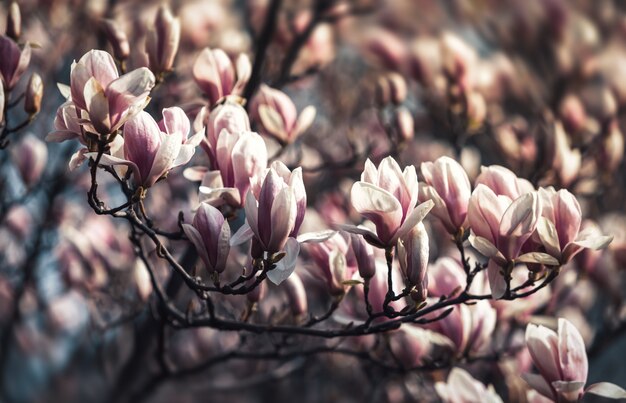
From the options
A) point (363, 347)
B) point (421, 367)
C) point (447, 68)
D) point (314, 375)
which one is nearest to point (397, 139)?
point (447, 68)

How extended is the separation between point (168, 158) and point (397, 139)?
921 mm

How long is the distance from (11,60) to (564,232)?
997 mm

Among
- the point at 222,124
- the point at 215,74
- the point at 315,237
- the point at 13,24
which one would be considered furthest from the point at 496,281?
the point at 13,24

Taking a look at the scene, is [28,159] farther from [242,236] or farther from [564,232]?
[564,232]

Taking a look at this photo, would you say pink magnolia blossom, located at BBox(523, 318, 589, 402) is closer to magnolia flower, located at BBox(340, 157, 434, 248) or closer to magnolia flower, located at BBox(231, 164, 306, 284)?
magnolia flower, located at BBox(340, 157, 434, 248)

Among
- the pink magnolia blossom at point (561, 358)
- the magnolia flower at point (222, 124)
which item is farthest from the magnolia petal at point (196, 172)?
the pink magnolia blossom at point (561, 358)

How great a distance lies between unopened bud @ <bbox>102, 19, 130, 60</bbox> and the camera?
1471 mm

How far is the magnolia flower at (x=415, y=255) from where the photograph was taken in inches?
43.7

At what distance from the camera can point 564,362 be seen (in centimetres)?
119

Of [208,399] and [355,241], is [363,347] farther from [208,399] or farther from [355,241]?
[208,399]

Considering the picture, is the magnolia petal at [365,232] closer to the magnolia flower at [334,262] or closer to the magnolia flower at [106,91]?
the magnolia flower at [334,262]

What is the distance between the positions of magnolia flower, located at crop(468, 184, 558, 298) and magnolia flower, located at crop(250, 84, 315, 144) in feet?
1.80

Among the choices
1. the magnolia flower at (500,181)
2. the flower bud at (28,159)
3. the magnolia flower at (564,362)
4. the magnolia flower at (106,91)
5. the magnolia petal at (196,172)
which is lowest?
the flower bud at (28,159)

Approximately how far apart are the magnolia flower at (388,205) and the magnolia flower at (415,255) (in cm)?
2
